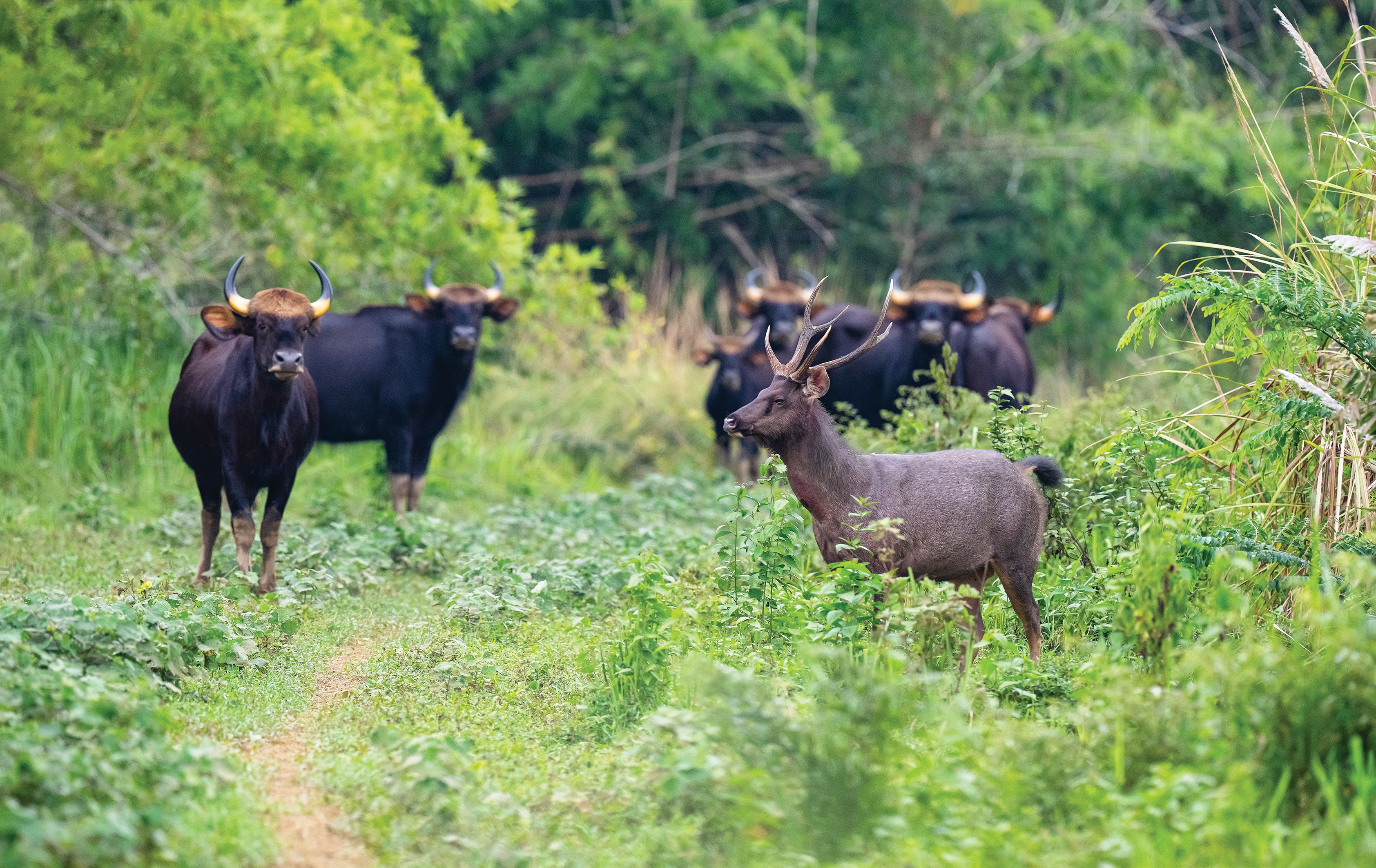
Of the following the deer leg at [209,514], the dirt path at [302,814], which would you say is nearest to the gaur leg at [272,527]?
the deer leg at [209,514]

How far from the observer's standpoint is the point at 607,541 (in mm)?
9445

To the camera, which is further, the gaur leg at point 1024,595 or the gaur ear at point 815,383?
the gaur ear at point 815,383

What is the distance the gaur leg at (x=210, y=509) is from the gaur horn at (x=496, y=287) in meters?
3.87

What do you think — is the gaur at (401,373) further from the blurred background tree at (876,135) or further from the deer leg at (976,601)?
the blurred background tree at (876,135)

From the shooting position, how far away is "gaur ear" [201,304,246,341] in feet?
27.3

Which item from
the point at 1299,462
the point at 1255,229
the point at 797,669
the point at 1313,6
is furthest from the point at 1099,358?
the point at 797,669

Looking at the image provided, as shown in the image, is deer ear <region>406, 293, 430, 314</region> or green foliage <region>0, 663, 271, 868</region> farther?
deer ear <region>406, 293, 430, 314</region>

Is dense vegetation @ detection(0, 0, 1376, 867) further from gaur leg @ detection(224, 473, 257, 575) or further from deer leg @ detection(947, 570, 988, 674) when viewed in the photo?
gaur leg @ detection(224, 473, 257, 575)

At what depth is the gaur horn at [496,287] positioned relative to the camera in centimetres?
1205

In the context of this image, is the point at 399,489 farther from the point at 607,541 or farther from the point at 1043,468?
the point at 1043,468

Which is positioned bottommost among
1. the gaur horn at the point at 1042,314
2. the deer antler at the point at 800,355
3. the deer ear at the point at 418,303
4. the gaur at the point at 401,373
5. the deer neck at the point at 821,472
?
the gaur horn at the point at 1042,314

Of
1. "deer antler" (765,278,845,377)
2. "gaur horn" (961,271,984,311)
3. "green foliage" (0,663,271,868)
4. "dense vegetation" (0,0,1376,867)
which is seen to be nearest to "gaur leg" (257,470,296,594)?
"dense vegetation" (0,0,1376,867)

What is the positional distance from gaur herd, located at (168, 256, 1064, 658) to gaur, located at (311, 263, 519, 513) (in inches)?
0.6

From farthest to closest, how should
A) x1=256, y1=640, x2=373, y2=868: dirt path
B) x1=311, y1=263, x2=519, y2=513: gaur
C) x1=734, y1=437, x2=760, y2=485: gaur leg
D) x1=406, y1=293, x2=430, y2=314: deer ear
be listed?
1. x1=734, y1=437, x2=760, y2=485: gaur leg
2. x1=406, y1=293, x2=430, y2=314: deer ear
3. x1=311, y1=263, x2=519, y2=513: gaur
4. x1=256, y1=640, x2=373, y2=868: dirt path
